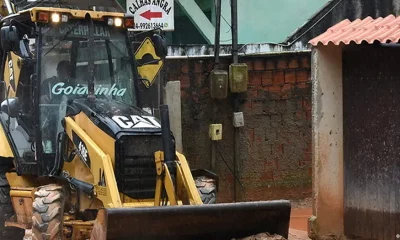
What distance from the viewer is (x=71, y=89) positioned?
28.8 ft

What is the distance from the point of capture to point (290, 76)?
43.6 feet

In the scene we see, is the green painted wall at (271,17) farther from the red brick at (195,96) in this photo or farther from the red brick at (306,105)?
the red brick at (195,96)

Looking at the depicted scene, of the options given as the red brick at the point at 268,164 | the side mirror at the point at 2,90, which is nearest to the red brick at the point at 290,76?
the red brick at the point at 268,164

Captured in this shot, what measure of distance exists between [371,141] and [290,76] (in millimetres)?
3937

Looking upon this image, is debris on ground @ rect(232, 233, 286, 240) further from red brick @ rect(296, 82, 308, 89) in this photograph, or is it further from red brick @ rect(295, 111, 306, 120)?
red brick @ rect(296, 82, 308, 89)

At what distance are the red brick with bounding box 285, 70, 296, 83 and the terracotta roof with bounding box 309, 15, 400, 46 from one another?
124 inches

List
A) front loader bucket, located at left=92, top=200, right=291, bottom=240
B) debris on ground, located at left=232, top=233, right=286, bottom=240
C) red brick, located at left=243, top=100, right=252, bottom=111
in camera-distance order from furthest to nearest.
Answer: red brick, located at left=243, top=100, right=252, bottom=111
debris on ground, located at left=232, top=233, right=286, bottom=240
front loader bucket, located at left=92, top=200, right=291, bottom=240

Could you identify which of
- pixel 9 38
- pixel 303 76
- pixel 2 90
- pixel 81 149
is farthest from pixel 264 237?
pixel 303 76

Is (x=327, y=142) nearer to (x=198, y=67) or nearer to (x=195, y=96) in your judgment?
(x=195, y=96)

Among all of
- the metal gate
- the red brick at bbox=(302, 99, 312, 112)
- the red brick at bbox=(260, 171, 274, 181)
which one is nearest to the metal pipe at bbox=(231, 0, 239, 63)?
the red brick at bbox=(302, 99, 312, 112)

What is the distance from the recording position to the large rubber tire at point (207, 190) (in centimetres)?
869

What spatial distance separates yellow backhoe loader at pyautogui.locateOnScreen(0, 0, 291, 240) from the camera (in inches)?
296

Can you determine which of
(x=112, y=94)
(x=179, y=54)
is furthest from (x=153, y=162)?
(x=179, y=54)

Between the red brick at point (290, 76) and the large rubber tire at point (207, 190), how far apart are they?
464 centimetres
